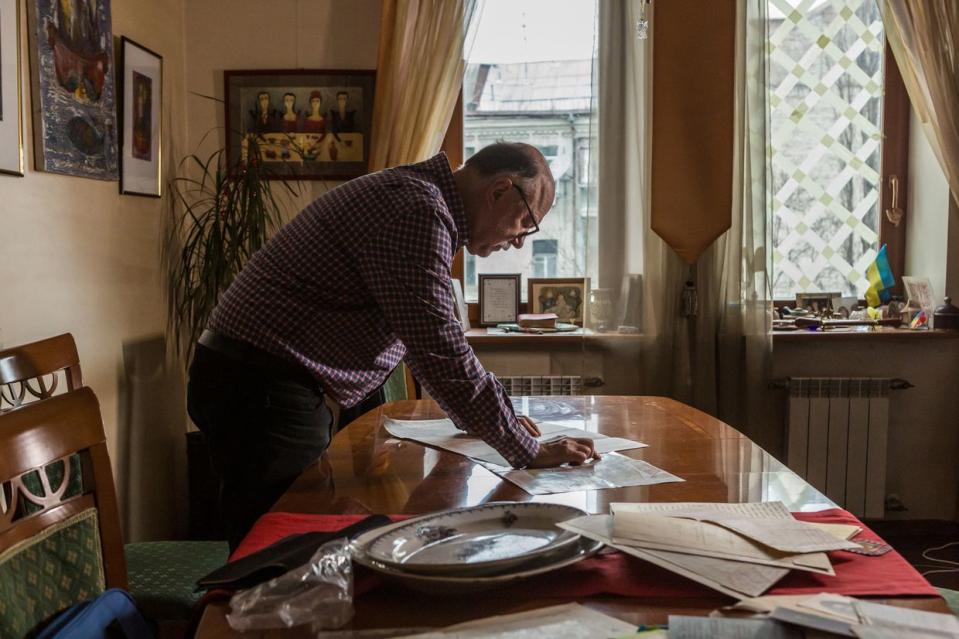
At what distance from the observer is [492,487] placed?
141 cm

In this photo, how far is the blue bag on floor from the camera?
0.98 meters

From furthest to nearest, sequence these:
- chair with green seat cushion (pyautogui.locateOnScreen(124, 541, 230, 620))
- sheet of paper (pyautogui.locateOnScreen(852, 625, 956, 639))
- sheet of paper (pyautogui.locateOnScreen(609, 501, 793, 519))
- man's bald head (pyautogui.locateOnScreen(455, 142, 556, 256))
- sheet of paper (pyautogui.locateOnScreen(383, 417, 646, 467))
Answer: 1. chair with green seat cushion (pyautogui.locateOnScreen(124, 541, 230, 620))
2. man's bald head (pyautogui.locateOnScreen(455, 142, 556, 256))
3. sheet of paper (pyautogui.locateOnScreen(383, 417, 646, 467))
4. sheet of paper (pyautogui.locateOnScreen(609, 501, 793, 519))
5. sheet of paper (pyautogui.locateOnScreen(852, 625, 956, 639))

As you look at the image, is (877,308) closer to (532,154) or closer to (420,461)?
(532,154)

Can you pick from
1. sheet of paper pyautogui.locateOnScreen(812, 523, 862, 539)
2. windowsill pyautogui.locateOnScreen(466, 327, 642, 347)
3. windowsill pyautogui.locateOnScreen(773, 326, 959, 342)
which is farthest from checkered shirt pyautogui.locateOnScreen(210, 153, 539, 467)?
windowsill pyautogui.locateOnScreen(773, 326, 959, 342)

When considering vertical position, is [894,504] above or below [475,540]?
below

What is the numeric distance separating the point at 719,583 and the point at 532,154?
1.04 meters

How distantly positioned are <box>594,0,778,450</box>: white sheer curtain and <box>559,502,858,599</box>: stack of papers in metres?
2.17

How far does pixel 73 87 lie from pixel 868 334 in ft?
9.34

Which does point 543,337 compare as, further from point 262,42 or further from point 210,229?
point 262,42

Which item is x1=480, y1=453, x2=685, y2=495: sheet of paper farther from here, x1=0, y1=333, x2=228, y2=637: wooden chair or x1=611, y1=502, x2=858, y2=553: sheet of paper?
x1=0, y1=333, x2=228, y2=637: wooden chair

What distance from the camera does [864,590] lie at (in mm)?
957

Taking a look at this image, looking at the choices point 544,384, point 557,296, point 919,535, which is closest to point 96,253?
point 544,384

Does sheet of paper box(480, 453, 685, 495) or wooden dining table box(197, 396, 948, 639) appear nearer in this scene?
wooden dining table box(197, 396, 948, 639)

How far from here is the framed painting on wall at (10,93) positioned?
2168 millimetres
